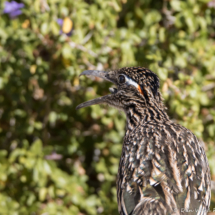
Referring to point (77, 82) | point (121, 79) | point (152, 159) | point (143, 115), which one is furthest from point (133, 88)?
point (77, 82)

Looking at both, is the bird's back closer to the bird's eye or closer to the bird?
the bird

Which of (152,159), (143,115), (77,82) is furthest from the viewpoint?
(77,82)

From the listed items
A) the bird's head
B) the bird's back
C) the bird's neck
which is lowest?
the bird's back

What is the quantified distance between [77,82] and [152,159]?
1.73 meters

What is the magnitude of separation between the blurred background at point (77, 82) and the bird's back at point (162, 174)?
0.74m

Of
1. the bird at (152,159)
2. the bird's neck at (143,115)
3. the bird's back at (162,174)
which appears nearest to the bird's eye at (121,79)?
the bird at (152,159)

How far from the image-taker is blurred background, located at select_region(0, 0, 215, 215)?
182 inches

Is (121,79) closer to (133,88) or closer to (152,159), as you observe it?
(133,88)

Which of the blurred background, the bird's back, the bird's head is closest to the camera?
the bird's back

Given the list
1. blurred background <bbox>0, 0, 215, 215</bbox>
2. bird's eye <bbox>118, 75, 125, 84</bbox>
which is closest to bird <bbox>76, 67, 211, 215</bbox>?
bird's eye <bbox>118, 75, 125, 84</bbox>

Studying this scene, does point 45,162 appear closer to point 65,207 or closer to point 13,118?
point 65,207

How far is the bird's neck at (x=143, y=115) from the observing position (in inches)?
157

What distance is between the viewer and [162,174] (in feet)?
10.8

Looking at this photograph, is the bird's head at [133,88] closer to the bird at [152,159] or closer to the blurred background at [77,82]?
the bird at [152,159]
